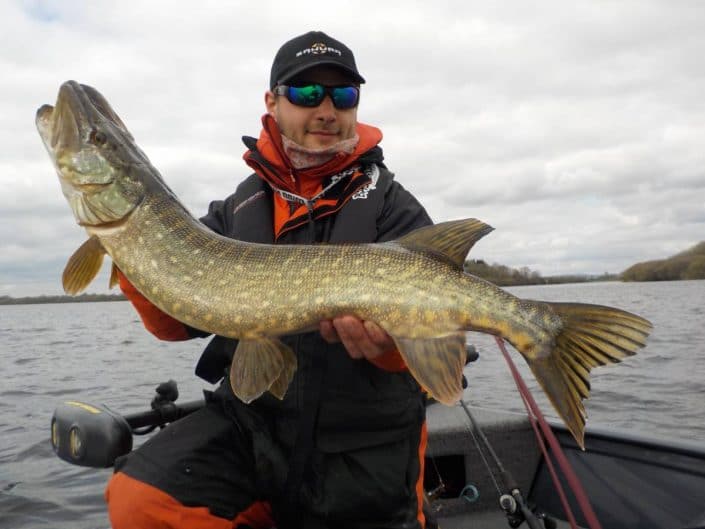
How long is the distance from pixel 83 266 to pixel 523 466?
2944 mm

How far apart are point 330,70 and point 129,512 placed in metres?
2.24

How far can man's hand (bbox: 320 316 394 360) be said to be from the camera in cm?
227

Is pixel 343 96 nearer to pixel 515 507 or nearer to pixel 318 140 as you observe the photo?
pixel 318 140

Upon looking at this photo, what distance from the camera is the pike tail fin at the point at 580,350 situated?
6.87ft

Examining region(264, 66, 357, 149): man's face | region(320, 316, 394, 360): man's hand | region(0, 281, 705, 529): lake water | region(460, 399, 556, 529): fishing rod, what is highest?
region(264, 66, 357, 149): man's face

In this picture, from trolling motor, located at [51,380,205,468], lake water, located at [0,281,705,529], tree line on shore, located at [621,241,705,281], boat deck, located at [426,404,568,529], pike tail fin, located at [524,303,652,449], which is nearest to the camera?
pike tail fin, located at [524,303,652,449]

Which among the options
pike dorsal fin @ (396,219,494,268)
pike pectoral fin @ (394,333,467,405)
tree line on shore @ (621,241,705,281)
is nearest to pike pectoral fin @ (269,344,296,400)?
pike pectoral fin @ (394,333,467,405)

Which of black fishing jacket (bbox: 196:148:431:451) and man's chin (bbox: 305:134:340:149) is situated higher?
man's chin (bbox: 305:134:340:149)

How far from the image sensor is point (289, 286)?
2.30m

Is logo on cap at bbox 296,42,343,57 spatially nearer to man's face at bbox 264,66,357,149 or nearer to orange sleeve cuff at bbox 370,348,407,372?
man's face at bbox 264,66,357,149

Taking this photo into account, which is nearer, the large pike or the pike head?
the large pike

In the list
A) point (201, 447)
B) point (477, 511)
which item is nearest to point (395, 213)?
point (201, 447)

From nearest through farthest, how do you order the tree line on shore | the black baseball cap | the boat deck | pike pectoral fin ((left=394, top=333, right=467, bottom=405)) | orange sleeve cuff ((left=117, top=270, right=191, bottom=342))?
pike pectoral fin ((left=394, top=333, right=467, bottom=405)), orange sleeve cuff ((left=117, top=270, right=191, bottom=342)), the black baseball cap, the boat deck, the tree line on shore

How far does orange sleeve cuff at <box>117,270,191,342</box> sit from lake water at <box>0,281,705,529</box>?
2667 mm
